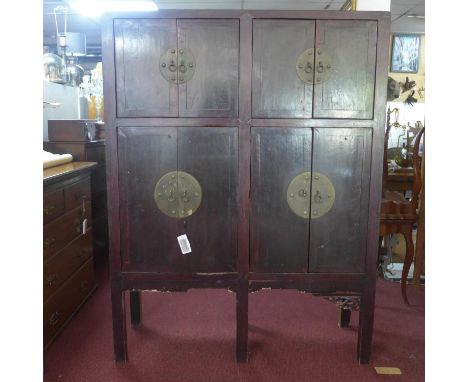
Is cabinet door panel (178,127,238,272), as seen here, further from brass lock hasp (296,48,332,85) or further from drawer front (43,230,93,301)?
drawer front (43,230,93,301)

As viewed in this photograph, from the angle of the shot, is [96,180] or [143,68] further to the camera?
[96,180]

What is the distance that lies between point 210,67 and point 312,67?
1.45 feet

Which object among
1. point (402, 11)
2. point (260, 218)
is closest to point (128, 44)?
point (260, 218)

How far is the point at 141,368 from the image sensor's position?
2.05 metres

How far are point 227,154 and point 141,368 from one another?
109 centimetres

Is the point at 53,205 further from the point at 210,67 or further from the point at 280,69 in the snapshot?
the point at 280,69

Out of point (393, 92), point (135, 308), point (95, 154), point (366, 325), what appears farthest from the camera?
point (393, 92)

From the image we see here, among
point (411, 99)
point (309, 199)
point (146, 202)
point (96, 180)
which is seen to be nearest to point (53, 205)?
point (146, 202)

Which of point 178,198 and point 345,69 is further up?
point 345,69

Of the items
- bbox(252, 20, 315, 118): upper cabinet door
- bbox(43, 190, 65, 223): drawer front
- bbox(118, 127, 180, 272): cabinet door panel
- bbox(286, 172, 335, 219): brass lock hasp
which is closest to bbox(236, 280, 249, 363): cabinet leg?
bbox(118, 127, 180, 272): cabinet door panel

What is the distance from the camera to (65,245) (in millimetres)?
2379

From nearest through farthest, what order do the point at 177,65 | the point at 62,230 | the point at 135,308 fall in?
the point at 177,65 < the point at 62,230 < the point at 135,308

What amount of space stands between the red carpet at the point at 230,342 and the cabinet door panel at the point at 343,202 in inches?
19.2

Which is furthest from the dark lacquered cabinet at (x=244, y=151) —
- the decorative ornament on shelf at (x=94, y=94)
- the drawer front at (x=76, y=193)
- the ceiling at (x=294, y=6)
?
the ceiling at (x=294, y=6)
